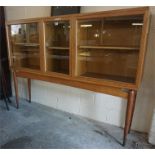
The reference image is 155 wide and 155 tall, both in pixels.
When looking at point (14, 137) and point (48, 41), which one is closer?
point (14, 137)

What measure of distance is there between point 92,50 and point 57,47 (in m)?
0.48

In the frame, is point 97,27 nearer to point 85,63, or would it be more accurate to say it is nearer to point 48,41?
point 85,63

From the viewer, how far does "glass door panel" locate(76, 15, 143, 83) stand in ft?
5.96

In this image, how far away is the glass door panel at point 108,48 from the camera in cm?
182

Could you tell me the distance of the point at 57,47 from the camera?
7.18 ft

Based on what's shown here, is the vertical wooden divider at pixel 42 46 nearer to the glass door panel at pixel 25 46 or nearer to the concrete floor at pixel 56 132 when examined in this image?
the glass door panel at pixel 25 46

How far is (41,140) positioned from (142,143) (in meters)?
1.20

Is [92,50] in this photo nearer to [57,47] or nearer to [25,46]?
[57,47]

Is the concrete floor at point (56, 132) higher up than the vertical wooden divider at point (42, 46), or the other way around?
the vertical wooden divider at point (42, 46)

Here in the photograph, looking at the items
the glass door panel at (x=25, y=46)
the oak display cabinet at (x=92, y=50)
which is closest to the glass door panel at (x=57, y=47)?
the oak display cabinet at (x=92, y=50)

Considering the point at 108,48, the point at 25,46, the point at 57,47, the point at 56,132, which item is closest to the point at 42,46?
the point at 57,47

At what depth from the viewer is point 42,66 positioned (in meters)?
2.21
